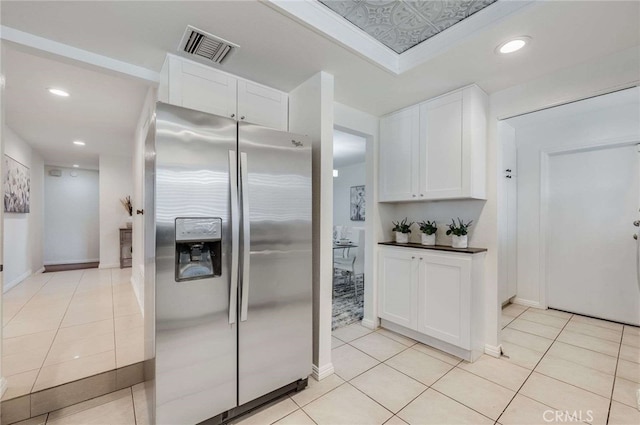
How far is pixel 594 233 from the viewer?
3.20 metres

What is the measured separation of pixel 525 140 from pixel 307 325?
383cm

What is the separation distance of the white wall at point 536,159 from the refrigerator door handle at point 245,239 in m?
3.59

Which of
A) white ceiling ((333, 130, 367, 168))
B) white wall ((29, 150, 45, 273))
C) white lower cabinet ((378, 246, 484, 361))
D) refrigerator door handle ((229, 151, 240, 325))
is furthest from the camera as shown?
white wall ((29, 150, 45, 273))

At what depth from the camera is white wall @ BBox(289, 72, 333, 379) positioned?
2.11m

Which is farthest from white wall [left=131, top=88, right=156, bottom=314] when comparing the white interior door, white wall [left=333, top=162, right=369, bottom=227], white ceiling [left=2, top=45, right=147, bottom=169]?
the white interior door

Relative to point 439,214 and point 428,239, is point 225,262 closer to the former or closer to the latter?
point 428,239

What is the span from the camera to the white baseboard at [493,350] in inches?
94.0

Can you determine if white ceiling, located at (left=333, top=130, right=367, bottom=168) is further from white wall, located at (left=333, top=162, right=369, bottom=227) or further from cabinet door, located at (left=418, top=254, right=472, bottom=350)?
cabinet door, located at (left=418, top=254, right=472, bottom=350)

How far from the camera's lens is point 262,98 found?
7.59 feet

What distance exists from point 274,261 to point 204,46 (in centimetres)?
151

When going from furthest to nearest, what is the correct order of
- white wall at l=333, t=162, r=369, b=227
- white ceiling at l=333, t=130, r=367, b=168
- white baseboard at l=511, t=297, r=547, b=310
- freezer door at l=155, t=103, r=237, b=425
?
white wall at l=333, t=162, r=369, b=227 → white ceiling at l=333, t=130, r=367, b=168 → white baseboard at l=511, t=297, r=547, b=310 → freezer door at l=155, t=103, r=237, b=425

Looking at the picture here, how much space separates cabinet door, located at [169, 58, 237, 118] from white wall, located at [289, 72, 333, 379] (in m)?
0.66

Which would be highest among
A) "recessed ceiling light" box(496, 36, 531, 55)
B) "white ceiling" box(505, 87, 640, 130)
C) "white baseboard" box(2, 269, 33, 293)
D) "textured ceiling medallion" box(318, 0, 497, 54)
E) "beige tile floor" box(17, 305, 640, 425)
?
"textured ceiling medallion" box(318, 0, 497, 54)

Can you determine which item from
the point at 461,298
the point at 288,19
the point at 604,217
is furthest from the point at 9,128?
the point at 604,217
